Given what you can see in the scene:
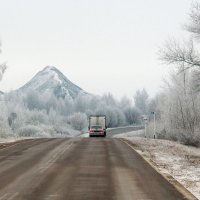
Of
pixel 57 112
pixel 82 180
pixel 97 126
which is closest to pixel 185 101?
pixel 97 126

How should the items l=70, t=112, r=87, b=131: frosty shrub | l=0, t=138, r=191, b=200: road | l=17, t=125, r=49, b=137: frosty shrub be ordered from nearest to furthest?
l=0, t=138, r=191, b=200: road < l=17, t=125, r=49, b=137: frosty shrub < l=70, t=112, r=87, b=131: frosty shrub

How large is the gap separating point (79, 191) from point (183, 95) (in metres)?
44.4

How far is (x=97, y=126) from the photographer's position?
180 feet

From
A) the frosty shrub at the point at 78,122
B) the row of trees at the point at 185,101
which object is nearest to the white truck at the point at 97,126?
the row of trees at the point at 185,101

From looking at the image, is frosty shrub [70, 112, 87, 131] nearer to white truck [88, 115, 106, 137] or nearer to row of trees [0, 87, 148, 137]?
row of trees [0, 87, 148, 137]

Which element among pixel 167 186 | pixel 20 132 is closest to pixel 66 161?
pixel 167 186

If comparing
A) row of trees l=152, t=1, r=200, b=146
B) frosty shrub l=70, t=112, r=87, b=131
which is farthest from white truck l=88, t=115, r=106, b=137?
frosty shrub l=70, t=112, r=87, b=131

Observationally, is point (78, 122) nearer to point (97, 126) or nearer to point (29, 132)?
point (29, 132)

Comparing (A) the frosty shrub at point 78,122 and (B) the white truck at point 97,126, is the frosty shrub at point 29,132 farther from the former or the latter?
(A) the frosty shrub at point 78,122

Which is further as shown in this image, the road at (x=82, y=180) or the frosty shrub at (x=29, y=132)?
the frosty shrub at (x=29, y=132)

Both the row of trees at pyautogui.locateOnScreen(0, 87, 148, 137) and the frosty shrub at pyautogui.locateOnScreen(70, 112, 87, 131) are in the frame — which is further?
the frosty shrub at pyautogui.locateOnScreen(70, 112, 87, 131)

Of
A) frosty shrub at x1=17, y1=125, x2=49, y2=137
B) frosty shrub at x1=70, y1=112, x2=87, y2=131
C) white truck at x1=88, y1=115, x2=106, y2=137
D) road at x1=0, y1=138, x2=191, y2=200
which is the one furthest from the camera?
frosty shrub at x1=70, y1=112, x2=87, y2=131

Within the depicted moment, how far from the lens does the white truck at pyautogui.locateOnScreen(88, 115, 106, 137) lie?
179 feet

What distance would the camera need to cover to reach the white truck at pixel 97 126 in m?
54.7
